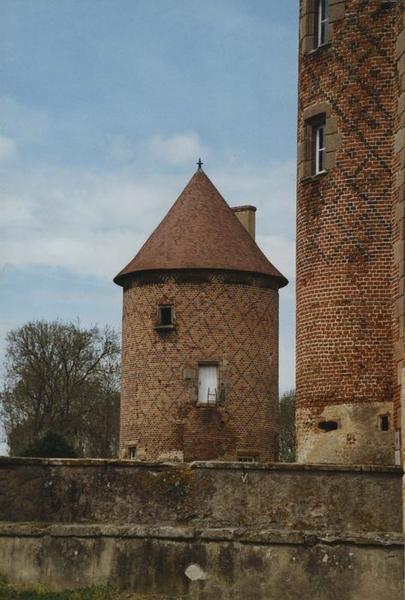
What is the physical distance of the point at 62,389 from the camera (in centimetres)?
4900

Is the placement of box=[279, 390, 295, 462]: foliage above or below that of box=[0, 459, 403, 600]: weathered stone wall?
above

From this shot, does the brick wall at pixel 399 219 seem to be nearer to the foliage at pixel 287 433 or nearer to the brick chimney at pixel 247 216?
the brick chimney at pixel 247 216

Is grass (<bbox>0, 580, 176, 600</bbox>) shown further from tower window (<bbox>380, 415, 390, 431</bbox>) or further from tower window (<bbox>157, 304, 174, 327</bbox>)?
tower window (<bbox>157, 304, 174, 327</bbox>)

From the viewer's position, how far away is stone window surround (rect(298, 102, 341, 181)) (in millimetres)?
18578

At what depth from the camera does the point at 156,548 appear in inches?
522

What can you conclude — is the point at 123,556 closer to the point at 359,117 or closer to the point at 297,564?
the point at 297,564

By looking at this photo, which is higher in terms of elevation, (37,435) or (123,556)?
(37,435)

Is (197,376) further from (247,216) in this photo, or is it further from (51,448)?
(247,216)

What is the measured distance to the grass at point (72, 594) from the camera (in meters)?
12.7

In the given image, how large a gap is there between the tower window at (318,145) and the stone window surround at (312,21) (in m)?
A: 1.31

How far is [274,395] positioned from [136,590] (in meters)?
21.3

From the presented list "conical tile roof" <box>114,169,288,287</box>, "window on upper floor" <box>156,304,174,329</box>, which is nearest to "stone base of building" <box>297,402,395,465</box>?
"window on upper floor" <box>156,304,174,329</box>

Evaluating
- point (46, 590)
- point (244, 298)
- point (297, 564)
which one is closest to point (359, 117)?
point (297, 564)

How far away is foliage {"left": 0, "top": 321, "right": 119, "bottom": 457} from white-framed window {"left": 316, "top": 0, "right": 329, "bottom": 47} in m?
31.1
